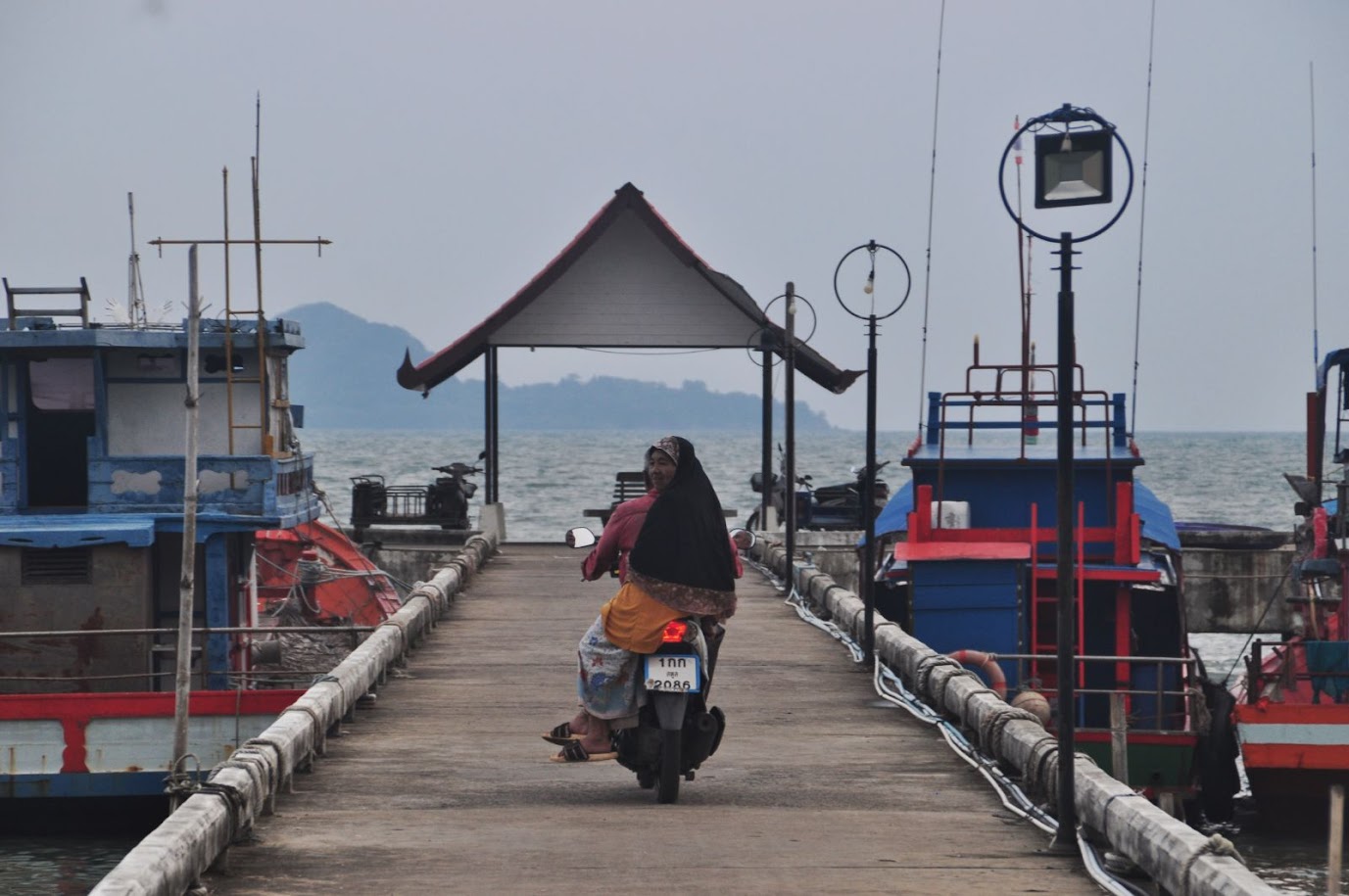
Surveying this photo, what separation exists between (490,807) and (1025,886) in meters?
3.03

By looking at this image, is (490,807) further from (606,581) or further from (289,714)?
(606,581)

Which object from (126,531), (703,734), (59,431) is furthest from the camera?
(59,431)

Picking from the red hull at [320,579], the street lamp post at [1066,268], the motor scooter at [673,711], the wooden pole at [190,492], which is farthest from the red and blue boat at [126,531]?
the street lamp post at [1066,268]

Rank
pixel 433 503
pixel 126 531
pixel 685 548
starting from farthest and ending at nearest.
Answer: pixel 433 503 → pixel 126 531 → pixel 685 548

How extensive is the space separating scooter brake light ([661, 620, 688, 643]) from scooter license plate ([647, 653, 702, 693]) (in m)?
0.07

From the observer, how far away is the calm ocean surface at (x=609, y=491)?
19047 millimetres

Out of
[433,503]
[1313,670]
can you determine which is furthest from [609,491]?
[1313,670]

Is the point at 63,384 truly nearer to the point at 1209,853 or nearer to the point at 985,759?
the point at 985,759

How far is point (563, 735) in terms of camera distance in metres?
10.4

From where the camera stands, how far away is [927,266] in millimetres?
22531

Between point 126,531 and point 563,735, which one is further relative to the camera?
point 126,531

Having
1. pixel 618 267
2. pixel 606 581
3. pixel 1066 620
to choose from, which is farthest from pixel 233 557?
pixel 1066 620

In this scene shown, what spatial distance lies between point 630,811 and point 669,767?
0.99ft

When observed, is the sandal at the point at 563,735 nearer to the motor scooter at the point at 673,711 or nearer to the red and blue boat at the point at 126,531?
the motor scooter at the point at 673,711
